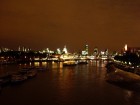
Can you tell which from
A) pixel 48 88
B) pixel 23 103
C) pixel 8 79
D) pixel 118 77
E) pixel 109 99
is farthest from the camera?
pixel 118 77

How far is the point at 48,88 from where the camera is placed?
1972 cm

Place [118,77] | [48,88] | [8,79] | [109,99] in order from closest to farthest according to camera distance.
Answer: [109,99] < [48,88] < [8,79] < [118,77]

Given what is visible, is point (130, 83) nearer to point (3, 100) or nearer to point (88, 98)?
point (88, 98)

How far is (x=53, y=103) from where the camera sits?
14.5m

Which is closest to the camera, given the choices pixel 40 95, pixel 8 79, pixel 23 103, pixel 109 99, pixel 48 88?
pixel 23 103

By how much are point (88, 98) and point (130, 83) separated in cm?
745

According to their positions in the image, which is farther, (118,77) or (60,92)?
(118,77)

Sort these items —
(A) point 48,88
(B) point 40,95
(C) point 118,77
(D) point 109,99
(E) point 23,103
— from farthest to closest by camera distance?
1. (C) point 118,77
2. (A) point 48,88
3. (B) point 40,95
4. (D) point 109,99
5. (E) point 23,103

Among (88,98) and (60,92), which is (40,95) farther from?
(88,98)

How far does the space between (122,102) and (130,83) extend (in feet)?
24.5

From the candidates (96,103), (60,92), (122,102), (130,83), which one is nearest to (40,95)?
(60,92)

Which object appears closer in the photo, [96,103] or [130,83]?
[96,103]

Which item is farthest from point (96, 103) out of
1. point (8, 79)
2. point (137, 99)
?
point (8, 79)

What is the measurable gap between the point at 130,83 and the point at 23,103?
10.7 m
